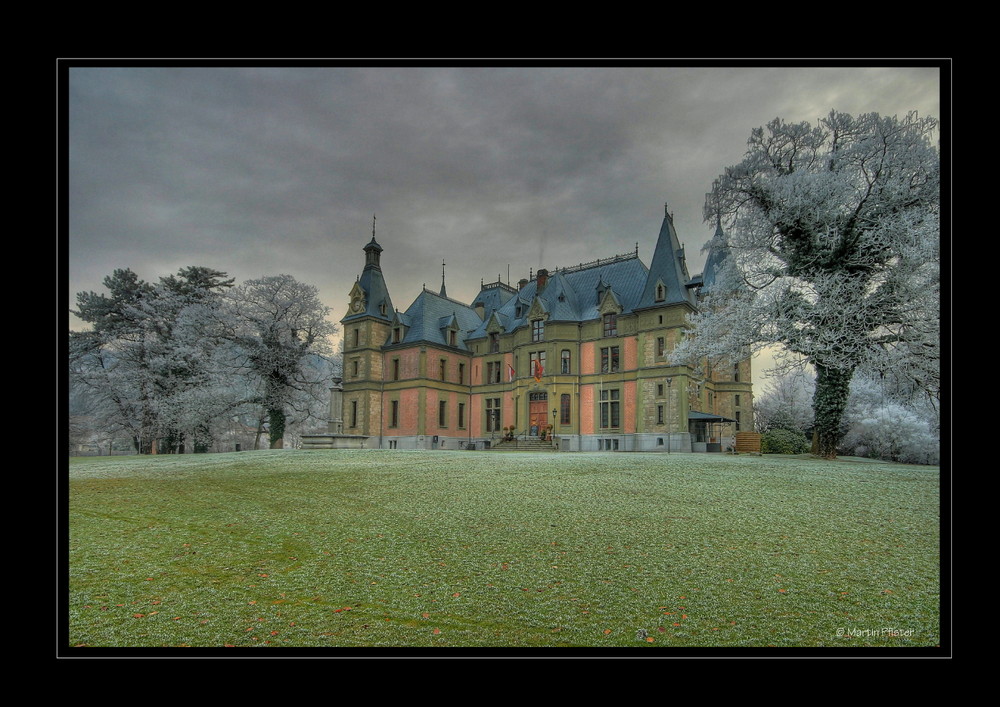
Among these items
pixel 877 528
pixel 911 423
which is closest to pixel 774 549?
pixel 877 528

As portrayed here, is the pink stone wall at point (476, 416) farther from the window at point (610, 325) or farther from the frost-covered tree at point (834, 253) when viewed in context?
the frost-covered tree at point (834, 253)

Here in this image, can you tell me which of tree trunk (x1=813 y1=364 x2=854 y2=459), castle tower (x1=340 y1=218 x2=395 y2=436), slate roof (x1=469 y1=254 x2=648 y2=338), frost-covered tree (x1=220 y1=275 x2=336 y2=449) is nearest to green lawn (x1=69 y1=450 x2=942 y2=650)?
tree trunk (x1=813 y1=364 x2=854 y2=459)

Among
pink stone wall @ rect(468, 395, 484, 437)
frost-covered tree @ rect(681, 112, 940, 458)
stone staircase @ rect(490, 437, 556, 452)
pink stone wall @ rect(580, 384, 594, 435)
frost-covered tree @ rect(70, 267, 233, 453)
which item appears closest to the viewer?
frost-covered tree @ rect(681, 112, 940, 458)

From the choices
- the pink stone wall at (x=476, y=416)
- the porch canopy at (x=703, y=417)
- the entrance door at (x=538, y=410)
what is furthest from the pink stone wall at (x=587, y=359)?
the pink stone wall at (x=476, y=416)

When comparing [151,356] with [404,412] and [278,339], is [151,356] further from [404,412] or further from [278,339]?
[404,412]

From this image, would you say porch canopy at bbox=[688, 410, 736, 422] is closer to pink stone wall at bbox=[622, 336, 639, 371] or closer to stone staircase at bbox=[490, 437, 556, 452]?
pink stone wall at bbox=[622, 336, 639, 371]

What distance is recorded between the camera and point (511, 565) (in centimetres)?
552

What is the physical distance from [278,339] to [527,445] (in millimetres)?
14084

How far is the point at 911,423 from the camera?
18.8 m

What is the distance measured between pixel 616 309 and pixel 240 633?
2816cm

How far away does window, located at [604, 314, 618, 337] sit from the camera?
99.8 feet

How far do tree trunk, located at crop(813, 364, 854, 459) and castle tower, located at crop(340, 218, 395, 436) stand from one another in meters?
25.0

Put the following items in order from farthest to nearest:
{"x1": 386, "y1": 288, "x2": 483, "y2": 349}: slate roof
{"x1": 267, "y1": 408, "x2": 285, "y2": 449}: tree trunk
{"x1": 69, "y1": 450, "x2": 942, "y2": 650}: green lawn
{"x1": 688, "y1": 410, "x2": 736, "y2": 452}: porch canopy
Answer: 1. {"x1": 386, "y1": 288, "x2": 483, "y2": 349}: slate roof
2. {"x1": 688, "y1": 410, "x2": 736, "y2": 452}: porch canopy
3. {"x1": 267, "y1": 408, "x2": 285, "y2": 449}: tree trunk
4. {"x1": 69, "y1": 450, "x2": 942, "y2": 650}: green lawn
